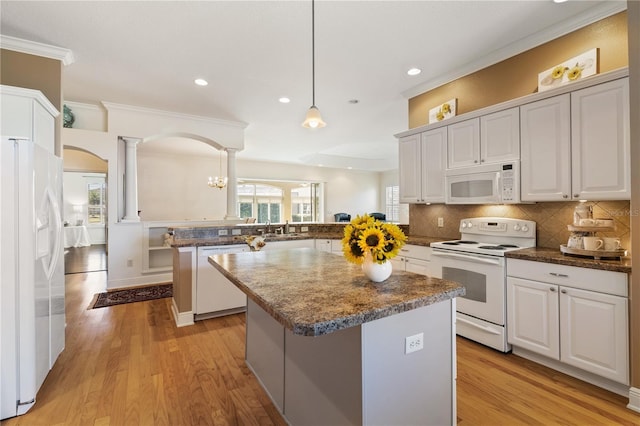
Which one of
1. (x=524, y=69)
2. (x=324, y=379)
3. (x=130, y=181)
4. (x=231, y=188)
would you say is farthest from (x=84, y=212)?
(x=524, y=69)

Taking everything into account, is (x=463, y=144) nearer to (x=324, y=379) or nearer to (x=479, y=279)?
(x=479, y=279)

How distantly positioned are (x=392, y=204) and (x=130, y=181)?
328 inches

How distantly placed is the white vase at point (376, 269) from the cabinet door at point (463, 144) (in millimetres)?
2129

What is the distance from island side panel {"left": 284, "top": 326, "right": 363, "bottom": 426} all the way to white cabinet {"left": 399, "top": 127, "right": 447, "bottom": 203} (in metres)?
2.48

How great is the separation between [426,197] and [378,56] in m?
1.66

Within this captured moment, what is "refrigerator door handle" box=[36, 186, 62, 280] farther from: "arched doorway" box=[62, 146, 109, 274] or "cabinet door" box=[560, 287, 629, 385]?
"arched doorway" box=[62, 146, 109, 274]

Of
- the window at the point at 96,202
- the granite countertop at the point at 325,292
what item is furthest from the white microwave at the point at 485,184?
the window at the point at 96,202

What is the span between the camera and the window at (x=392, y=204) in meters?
10.6

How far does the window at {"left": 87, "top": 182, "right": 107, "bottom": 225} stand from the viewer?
31.7 ft

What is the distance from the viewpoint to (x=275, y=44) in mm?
2791

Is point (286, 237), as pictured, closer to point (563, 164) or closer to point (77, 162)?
point (563, 164)

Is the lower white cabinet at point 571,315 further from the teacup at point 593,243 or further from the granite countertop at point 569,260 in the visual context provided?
the teacup at point 593,243

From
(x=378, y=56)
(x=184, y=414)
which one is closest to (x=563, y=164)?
(x=378, y=56)

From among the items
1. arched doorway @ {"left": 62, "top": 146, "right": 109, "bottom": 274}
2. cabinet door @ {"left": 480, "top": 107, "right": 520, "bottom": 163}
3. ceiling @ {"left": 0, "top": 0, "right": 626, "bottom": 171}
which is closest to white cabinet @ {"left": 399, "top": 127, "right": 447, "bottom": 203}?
cabinet door @ {"left": 480, "top": 107, "right": 520, "bottom": 163}
